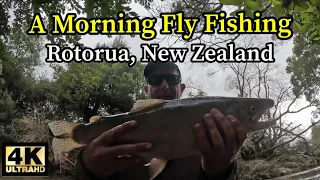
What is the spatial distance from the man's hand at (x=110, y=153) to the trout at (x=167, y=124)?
3 centimetres

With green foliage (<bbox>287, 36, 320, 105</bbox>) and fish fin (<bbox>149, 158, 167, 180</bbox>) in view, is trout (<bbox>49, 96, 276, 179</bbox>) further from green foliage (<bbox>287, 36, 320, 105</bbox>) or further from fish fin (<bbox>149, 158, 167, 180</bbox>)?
green foliage (<bbox>287, 36, 320, 105</bbox>)

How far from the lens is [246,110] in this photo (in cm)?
117

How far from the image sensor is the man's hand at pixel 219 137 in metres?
1.15

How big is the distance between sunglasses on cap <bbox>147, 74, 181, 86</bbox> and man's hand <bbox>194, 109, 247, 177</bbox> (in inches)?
32.2

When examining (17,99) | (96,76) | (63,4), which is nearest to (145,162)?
(63,4)

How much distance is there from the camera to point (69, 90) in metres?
14.3

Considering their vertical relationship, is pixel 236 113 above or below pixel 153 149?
above

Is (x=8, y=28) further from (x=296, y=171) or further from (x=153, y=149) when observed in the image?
(x=296, y=171)

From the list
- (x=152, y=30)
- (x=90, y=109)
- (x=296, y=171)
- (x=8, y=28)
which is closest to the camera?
(x=8, y=28)

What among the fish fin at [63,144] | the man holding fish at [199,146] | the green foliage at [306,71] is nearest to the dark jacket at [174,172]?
the man holding fish at [199,146]

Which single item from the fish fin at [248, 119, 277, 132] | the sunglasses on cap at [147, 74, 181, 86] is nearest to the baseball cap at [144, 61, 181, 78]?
the sunglasses on cap at [147, 74, 181, 86]

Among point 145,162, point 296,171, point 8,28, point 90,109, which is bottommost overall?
point 296,171

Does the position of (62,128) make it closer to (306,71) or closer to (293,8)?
(293,8)

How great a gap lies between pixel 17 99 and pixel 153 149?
580 inches
